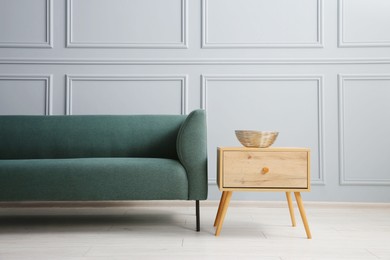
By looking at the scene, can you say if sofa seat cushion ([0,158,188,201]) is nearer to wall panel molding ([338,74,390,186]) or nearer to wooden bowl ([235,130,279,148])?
wooden bowl ([235,130,279,148])

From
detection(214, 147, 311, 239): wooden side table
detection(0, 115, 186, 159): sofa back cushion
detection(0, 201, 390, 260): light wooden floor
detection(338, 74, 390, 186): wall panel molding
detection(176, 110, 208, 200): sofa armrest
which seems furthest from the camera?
detection(338, 74, 390, 186): wall panel molding

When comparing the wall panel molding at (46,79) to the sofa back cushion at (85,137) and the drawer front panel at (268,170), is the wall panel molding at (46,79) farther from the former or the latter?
the drawer front panel at (268,170)

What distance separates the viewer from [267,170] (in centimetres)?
193

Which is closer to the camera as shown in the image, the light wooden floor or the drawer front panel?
the light wooden floor

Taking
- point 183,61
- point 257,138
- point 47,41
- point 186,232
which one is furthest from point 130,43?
point 186,232

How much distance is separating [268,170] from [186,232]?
54cm

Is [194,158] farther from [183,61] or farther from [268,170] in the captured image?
[183,61]

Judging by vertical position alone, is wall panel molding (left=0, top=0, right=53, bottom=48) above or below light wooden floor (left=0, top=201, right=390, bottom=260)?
above

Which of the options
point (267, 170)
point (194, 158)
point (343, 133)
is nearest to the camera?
point (267, 170)

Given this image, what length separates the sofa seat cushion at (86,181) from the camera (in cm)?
197

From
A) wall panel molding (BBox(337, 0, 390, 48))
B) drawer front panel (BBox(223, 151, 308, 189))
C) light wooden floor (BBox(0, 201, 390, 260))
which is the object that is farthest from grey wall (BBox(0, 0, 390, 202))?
drawer front panel (BBox(223, 151, 308, 189))

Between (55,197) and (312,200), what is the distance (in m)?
1.80

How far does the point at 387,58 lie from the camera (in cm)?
289

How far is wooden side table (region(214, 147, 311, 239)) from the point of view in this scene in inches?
76.2
